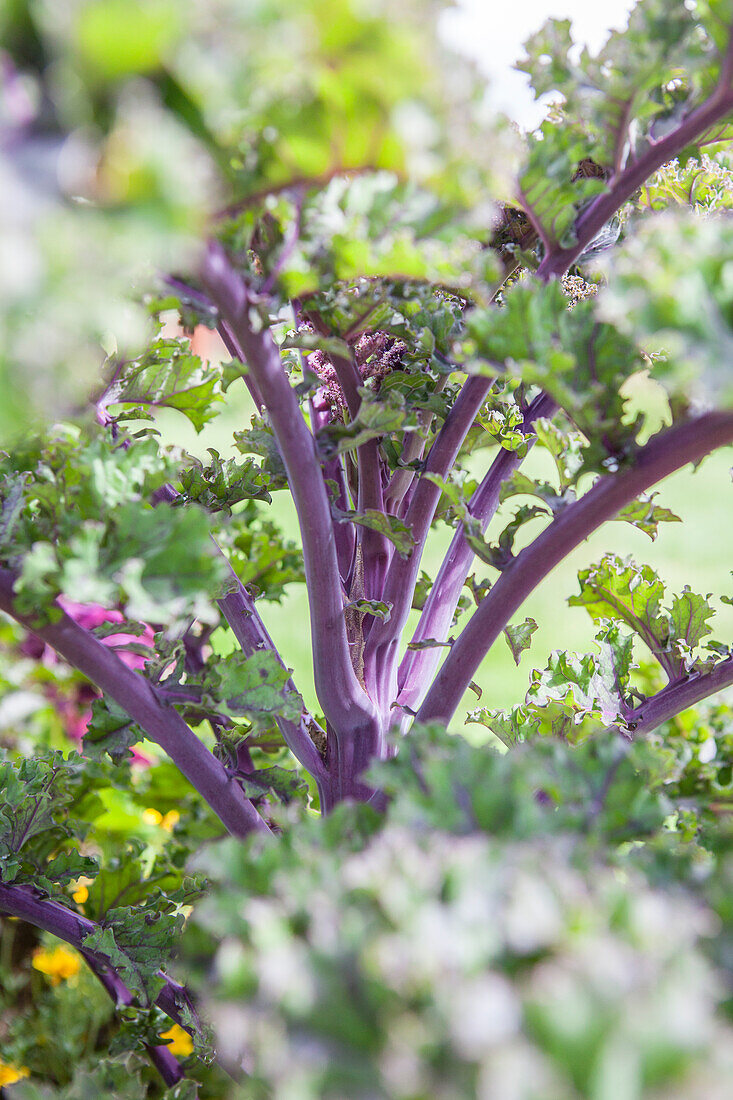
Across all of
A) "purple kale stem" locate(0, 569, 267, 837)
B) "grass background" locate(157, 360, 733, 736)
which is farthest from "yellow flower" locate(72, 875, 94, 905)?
"grass background" locate(157, 360, 733, 736)

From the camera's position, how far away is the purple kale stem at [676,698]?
20.8 inches

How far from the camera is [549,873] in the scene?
0.23 metres

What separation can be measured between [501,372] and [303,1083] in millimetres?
263

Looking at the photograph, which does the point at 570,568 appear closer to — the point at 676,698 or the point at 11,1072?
the point at 676,698

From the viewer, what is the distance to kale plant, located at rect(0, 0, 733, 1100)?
8.1 inches

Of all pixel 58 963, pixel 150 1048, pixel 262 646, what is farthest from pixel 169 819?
Result: pixel 262 646

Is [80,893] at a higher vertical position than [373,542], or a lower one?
lower

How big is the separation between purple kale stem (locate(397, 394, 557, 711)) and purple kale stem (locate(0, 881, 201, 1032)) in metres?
0.24

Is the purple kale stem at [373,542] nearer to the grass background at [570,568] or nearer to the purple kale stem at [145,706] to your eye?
the purple kale stem at [145,706]

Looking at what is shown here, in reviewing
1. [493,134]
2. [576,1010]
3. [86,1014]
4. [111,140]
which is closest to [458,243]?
[493,134]

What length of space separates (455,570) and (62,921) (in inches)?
13.3

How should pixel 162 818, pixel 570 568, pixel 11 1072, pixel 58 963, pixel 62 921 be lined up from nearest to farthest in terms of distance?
pixel 62 921
pixel 11 1072
pixel 58 963
pixel 162 818
pixel 570 568

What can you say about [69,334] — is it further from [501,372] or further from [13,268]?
[501,372]

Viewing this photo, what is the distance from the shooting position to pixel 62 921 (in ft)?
1.76
